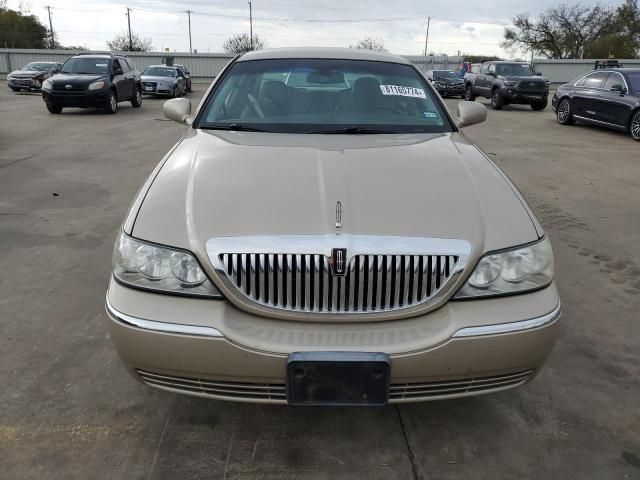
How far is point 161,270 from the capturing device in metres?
2.05

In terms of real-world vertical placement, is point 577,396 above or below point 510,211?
below

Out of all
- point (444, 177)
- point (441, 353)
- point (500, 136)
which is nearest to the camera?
point (441, 353)

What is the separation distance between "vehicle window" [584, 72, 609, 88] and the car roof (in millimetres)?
10690

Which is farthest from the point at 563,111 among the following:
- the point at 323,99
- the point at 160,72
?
the point at 160,72

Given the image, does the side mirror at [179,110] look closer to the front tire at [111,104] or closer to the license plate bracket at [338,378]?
the license plate bracket at [338,378]

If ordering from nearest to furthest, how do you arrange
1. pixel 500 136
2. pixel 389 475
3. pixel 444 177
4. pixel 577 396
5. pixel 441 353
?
pixel 441 353 → pixel 389 475 → pixel 444 177 → pixel 577 396 → pixel 500 136

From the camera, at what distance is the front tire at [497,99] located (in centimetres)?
1852

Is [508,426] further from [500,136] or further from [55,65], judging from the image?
[55,65]

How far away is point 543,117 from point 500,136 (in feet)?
18.2

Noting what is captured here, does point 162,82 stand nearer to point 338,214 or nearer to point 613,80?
point 613,80

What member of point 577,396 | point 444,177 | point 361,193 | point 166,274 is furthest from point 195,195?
point 577,396

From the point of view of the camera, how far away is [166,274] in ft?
6.70

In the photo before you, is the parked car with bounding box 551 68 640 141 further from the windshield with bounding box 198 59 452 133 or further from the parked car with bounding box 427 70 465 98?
the parked car with bounding box 427 70 465 98

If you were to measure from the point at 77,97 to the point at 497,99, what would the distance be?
43.8 feet
